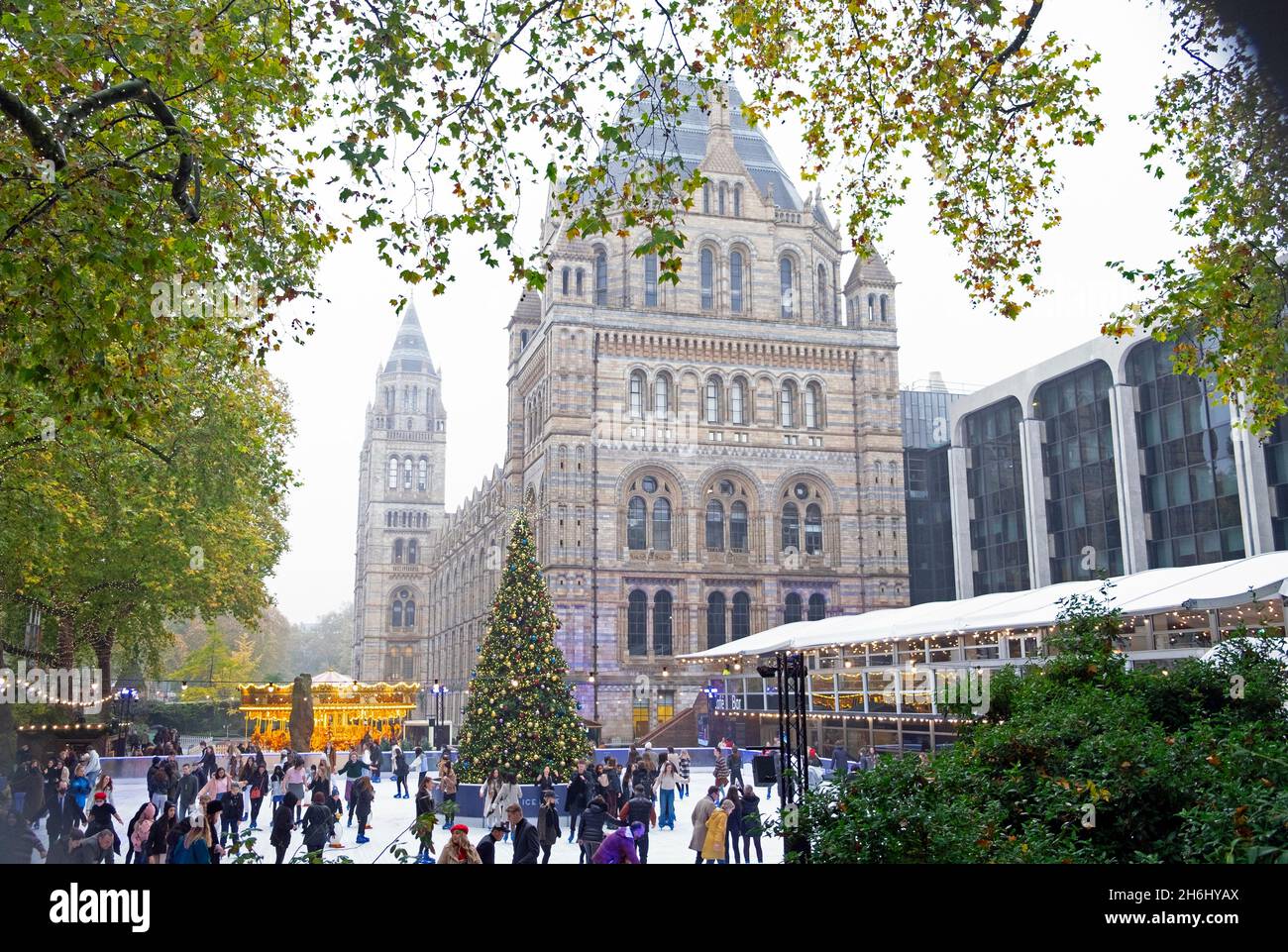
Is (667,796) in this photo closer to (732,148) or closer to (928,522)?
(928,522)

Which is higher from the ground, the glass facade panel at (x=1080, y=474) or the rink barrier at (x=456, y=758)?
the glass facade panel at (x=1080, y=474)

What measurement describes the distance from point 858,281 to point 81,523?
A: 41251 millimetres

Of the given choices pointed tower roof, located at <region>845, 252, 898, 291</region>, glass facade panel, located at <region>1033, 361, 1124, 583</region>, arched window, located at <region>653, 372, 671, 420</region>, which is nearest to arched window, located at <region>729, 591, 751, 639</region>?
arched window, located at <region>653, 372, 671, 420</region>

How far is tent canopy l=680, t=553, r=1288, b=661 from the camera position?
70.5ft

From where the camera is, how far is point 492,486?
212 feet

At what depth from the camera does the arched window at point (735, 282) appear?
53125 millimetres

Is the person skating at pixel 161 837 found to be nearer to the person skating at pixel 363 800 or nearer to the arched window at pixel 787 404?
the person skating at pixel 363 800

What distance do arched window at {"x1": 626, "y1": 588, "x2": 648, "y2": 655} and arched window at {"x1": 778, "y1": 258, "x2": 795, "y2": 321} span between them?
1567cm

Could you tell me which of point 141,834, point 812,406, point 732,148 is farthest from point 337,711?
point 732,148

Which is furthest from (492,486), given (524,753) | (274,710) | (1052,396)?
(524,753)

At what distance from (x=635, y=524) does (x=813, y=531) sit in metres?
8.87

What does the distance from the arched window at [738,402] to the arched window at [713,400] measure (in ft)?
2.03

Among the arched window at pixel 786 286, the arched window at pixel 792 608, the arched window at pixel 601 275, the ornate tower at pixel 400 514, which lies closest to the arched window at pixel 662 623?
the arched window at pixel 792 608
